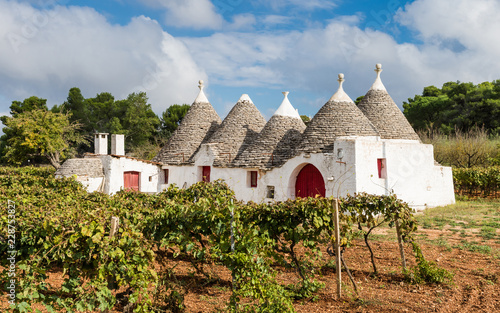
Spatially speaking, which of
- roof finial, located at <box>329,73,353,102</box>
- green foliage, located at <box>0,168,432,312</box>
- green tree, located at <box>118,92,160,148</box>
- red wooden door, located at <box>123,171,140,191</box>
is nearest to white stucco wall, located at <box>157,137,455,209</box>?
roof finial, located at <box>329,73,353,102</box>

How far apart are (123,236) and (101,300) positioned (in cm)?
75

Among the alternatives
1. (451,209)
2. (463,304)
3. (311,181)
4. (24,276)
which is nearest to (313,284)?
(463,304)

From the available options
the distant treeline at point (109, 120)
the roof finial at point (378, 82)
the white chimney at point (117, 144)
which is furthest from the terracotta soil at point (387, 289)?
the distant treeline at point (109, 120)

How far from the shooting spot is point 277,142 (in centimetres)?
1778

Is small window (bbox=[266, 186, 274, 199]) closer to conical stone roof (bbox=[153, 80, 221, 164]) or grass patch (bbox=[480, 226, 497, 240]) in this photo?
conical stone roof (bbox=[153, 80, 221, 164])

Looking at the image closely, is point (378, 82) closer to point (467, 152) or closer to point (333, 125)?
point (333, 125)

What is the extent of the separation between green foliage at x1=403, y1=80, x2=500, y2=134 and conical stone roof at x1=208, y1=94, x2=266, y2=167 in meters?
20.1

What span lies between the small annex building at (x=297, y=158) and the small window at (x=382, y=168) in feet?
0.13

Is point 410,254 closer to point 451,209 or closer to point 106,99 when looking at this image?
point 451,209

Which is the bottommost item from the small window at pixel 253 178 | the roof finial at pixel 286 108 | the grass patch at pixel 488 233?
the grass patch at pixel 488 233

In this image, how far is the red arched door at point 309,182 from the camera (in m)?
15.8

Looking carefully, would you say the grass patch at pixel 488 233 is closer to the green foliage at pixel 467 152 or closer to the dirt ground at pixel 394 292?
the dirt ground at pixel 394 292

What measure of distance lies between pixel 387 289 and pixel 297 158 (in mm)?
9365

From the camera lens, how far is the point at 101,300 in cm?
466
